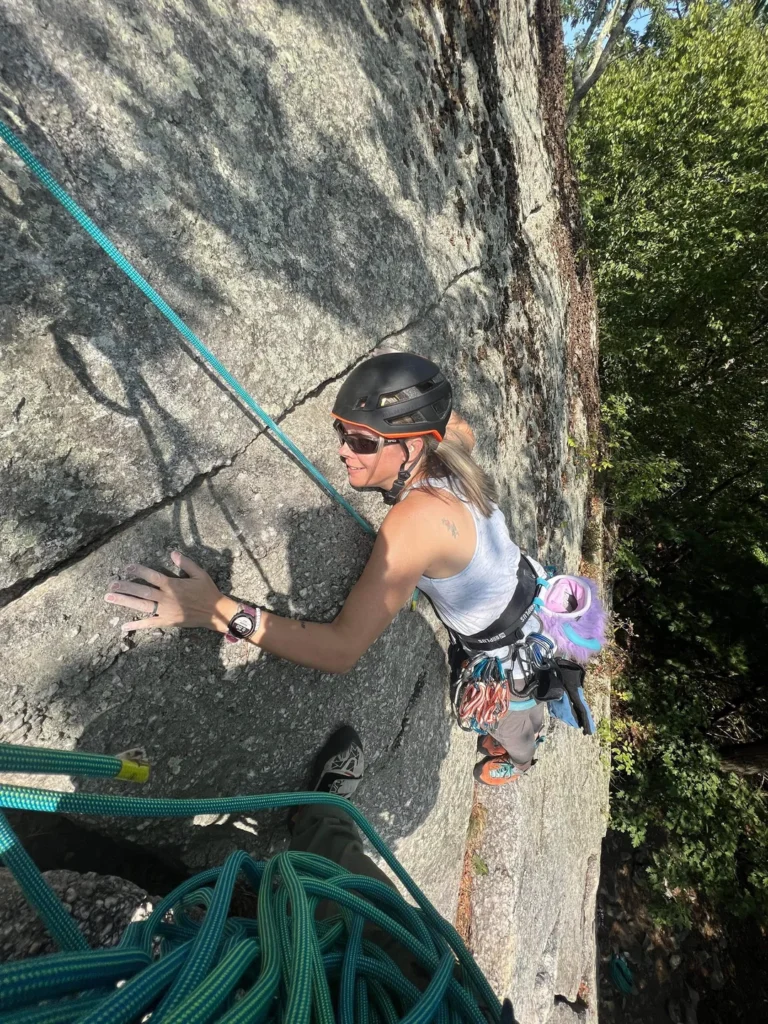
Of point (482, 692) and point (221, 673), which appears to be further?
point (482, 692)

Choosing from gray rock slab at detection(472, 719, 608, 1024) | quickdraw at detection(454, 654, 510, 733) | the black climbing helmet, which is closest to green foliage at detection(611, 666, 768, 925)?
gray rock slab at detection(472, 719, 608, 1024)

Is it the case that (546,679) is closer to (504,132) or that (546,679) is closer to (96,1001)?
(96,1001)

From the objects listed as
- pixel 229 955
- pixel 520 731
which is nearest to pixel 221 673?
Result: pixel 229 955

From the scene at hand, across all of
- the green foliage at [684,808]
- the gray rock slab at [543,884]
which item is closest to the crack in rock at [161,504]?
the gray rock slab at [543,884]

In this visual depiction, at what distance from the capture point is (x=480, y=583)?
2379mm

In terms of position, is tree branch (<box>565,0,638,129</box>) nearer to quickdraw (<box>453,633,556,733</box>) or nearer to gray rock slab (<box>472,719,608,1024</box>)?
quickdraw (<box>453,633,556,733</box>)

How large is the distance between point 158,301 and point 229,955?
182 centimetres

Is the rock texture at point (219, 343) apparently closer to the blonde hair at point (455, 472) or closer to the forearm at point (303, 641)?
the forearm at point (303, 641)

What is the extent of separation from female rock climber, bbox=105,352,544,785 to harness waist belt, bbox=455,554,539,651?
0.20 m

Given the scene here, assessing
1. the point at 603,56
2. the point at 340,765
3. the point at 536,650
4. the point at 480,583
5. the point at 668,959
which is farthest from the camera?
the point at 603,56

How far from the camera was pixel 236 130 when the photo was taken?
2010 millimetres

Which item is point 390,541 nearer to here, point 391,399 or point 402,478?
point 402,478

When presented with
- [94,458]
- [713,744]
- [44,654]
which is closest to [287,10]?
[94,458]

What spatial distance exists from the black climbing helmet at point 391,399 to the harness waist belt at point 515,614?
95 centimetres
